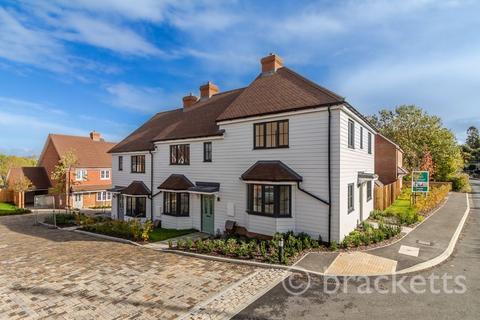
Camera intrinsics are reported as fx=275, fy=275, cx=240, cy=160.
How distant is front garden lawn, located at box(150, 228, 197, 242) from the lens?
17202 millimetres

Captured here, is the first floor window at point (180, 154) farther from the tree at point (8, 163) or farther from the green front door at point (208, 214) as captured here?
the tree at point (8, 163)

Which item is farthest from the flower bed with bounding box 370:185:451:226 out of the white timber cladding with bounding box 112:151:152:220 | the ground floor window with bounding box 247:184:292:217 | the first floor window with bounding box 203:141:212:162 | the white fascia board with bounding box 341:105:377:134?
the white timber cladding with bounding box 112:151:152:220

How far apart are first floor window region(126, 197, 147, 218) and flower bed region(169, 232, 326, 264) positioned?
895 centimetres

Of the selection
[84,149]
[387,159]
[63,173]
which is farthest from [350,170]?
[84,149]

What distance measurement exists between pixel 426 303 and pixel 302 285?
11.9 feet

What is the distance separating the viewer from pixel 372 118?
55.8 meters

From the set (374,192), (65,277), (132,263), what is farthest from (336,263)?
(374,192)

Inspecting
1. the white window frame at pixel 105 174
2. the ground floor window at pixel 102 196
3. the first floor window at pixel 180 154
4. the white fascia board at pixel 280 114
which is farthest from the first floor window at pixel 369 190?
the white window frame at pixel 105 174

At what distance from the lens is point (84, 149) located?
4162 centimetres

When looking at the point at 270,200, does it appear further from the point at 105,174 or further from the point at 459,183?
the point at 459,183

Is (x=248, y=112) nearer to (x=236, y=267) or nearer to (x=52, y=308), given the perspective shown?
(x=236, y=267)

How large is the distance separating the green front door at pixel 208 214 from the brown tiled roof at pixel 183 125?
170 inches

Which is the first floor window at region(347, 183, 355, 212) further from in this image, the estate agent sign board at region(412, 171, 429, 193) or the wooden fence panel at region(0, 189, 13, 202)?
the wooden fence panel at region(0, 189, 13, 202)

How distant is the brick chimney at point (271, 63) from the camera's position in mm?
18500
